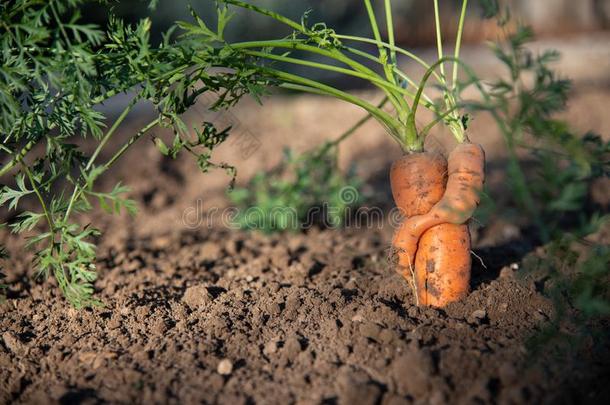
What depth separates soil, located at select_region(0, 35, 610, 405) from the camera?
1.87 m

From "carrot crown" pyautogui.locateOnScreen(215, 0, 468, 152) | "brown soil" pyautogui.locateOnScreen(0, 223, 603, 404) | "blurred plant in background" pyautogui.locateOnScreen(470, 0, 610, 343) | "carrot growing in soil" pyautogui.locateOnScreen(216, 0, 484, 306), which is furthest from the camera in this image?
"carrot growing in soil" pyautogui.locateOnScreen(216, 0, 484, 306)

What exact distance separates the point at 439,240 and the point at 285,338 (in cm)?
68

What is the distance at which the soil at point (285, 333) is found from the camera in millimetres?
1869

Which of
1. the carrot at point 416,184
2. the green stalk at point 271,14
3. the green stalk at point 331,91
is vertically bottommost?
the carrot at point 416,184

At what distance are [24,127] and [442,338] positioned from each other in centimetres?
159

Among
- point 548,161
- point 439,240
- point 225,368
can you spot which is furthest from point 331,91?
point 225,368

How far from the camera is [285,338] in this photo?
2.18m

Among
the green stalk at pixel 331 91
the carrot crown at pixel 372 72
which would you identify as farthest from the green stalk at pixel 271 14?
the green stalk at pixel 331 91

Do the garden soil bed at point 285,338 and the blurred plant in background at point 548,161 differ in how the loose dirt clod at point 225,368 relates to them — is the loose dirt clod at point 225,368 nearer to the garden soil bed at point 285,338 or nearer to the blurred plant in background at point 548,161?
the garden soil bed at point 285,338

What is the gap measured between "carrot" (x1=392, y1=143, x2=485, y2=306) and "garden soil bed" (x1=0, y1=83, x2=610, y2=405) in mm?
75

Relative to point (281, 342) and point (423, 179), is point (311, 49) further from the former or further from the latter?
point (281, 342)

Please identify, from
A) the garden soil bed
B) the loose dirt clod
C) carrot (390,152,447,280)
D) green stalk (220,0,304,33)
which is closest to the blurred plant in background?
the garden soil bed

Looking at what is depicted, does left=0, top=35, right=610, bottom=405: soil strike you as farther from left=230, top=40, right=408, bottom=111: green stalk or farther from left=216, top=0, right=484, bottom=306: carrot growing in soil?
left=230, top=40, right=408, bottom=111: green stalk

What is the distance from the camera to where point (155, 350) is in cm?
214
